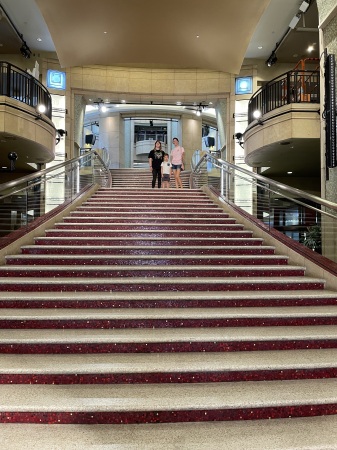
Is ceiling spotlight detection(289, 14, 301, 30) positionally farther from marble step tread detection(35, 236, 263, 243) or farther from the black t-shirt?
marble step tread detection(35, 236, 263, 243)

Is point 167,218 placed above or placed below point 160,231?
above

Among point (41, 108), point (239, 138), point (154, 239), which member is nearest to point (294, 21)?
point (239, 138)

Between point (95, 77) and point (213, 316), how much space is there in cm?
1401

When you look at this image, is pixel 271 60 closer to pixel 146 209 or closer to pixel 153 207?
pixel 153 207

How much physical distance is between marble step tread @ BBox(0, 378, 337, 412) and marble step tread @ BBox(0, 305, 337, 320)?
78cm

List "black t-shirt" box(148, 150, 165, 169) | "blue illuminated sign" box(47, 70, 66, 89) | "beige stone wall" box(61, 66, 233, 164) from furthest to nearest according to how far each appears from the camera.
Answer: "beige stone wall" box(61, 66, 233, 164), "blue illuminated sign" box(47, 70, 66, 89), "black t-shirt" box(148, 150, 165, 169)

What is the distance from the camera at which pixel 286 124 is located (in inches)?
359

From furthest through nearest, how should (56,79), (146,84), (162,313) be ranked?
(146,84)
(56,79)
(162,313)

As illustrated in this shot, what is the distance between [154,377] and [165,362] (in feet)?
0.56

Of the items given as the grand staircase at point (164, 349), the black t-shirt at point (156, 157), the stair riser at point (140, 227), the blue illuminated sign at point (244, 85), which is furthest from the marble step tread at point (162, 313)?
the blue illuminated sign at point (244, 85)

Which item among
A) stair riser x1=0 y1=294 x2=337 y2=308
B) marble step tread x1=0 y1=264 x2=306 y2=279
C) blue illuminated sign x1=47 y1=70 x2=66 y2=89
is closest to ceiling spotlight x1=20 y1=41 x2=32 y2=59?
blue illuminated sign x1=47 y1=70 x2=66 y2=89

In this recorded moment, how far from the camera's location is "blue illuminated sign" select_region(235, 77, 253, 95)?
15383mm

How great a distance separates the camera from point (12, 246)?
5.25m

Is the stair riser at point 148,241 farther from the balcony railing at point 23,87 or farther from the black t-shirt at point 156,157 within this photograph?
the balcony railing at point 23,87
